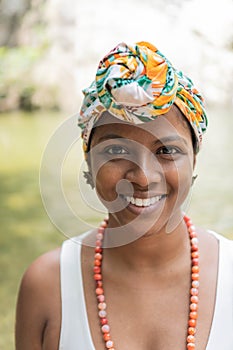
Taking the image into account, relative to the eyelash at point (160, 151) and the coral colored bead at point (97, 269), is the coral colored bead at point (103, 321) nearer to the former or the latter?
the coral colored bead at point (97, 269)

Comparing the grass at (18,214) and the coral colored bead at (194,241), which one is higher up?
the grass at (18,214)

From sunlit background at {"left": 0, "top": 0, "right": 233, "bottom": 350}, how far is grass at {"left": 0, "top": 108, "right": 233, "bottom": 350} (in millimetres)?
13

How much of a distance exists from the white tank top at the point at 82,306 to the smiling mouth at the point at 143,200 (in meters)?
0.42

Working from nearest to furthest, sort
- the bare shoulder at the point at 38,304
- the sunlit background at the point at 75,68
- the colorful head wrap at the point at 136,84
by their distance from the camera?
1. the colorful head wrap at the point at 136,84
2. the bare shoulder at the point at 38,304
3. the sunlit background at the point at 75,68

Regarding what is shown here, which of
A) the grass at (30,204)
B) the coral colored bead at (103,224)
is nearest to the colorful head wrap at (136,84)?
the coral colored bead at (103,224)

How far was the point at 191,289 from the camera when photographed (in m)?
1.99

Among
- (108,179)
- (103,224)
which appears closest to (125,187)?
(108,179)

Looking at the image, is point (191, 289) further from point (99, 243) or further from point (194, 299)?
point (99, 243)

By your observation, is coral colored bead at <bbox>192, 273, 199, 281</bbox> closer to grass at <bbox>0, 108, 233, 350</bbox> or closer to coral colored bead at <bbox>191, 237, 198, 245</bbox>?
coral colored bead at <bbox>191, 237, 198, 245</bbox>

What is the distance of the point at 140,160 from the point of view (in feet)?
5.65

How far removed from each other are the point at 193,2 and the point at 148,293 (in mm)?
8876

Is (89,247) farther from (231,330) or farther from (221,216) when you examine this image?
(221,216)

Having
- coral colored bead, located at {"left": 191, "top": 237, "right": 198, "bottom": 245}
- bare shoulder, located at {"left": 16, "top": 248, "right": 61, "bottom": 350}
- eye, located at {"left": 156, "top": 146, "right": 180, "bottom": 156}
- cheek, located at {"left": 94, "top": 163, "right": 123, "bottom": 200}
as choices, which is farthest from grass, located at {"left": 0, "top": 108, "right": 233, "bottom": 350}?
eye, located at {"left": 156, "top": 146, "right": 180, "bottom": 156}

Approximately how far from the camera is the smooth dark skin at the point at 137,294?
194 centimetres
